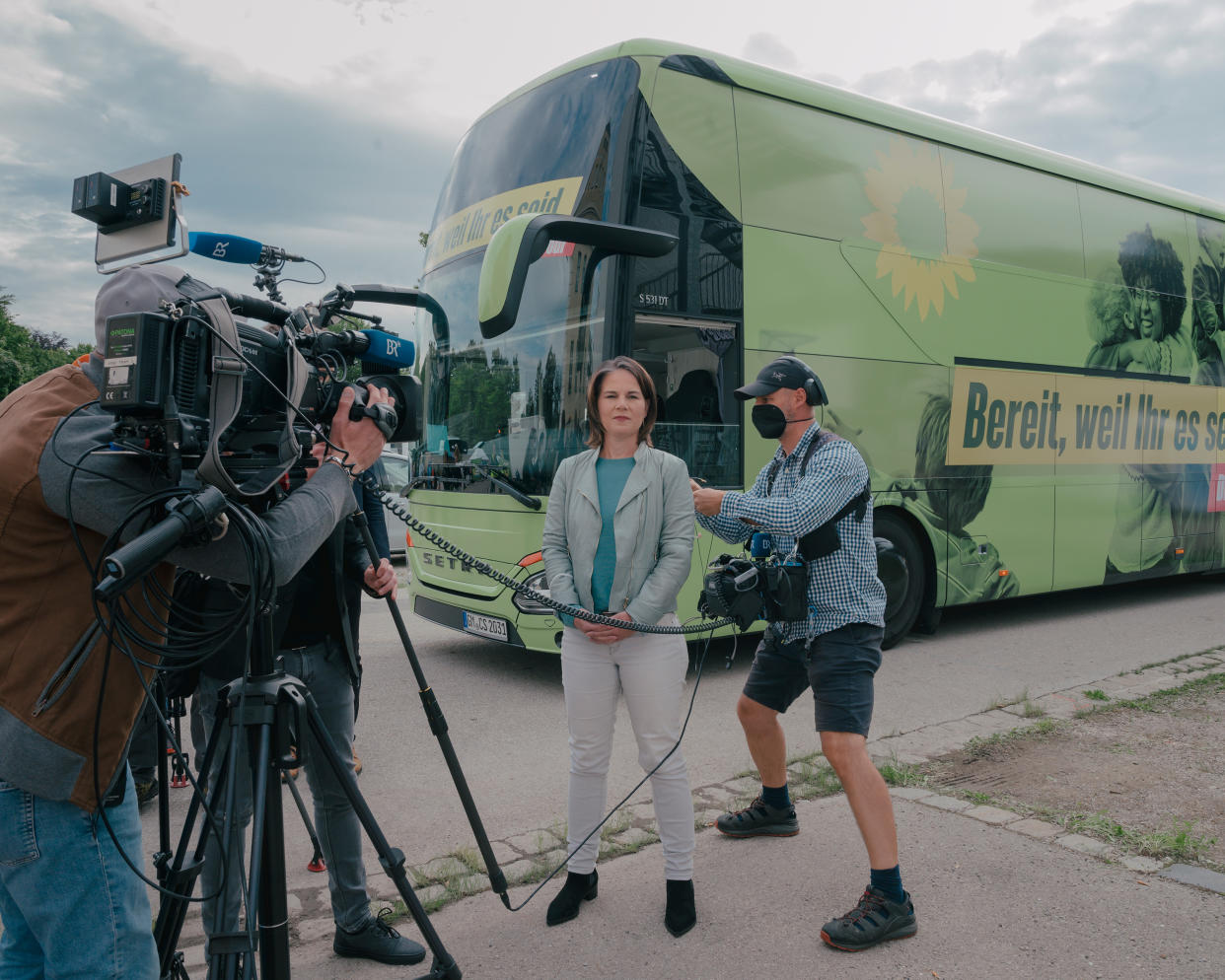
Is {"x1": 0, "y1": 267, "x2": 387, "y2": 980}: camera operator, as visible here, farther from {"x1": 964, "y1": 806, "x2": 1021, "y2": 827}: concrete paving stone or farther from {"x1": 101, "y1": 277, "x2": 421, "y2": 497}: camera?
{"x1": 964, "y1": 806, "x2": 1021, "y2": 827}: concrete paving stone

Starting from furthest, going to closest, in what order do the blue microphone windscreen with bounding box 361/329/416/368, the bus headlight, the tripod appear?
the bus headlight
the blue microphone windscreen with bounding box 361/329/416/368
the tripod

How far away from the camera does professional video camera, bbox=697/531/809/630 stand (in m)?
3.38

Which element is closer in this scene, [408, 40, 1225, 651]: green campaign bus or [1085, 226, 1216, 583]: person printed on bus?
[408, 40, 1225, 651]: green campaign bus

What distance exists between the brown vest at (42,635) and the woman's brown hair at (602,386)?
1989 mm

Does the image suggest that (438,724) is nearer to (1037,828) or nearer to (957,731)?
(1037,828)

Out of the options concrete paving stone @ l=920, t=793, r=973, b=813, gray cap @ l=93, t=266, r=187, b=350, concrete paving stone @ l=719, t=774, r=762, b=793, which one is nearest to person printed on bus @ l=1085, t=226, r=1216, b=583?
concrete paving stone @ l=920, t=793, r=973, b=813

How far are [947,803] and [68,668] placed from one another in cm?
370

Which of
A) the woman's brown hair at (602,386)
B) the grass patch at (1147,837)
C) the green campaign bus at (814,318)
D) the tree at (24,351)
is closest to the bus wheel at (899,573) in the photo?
the green campaign bus at (814,318)

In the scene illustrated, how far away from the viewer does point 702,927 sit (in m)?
3.16

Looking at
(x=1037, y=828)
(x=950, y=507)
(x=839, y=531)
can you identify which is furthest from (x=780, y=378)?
(x=950, y=507)

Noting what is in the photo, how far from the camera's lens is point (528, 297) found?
646cm

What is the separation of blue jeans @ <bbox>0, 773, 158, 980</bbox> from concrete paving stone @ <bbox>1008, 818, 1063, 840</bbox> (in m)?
3.35

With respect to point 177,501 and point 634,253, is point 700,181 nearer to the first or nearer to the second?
point 634,253

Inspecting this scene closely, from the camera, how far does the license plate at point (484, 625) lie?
6.59 m
